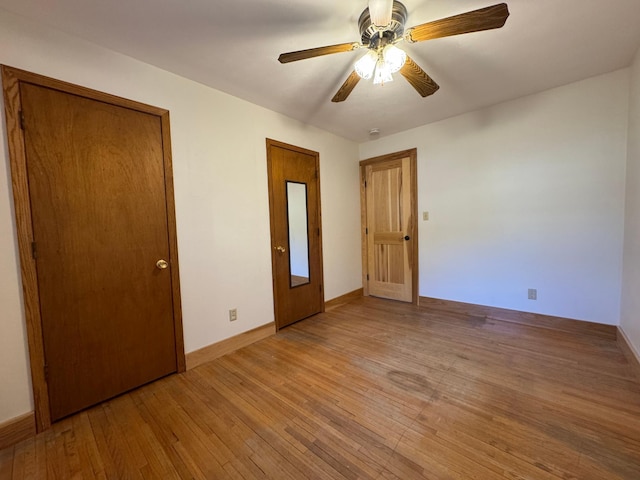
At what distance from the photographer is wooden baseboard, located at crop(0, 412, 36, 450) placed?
1434 mm

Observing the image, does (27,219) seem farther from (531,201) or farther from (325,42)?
(531,201)

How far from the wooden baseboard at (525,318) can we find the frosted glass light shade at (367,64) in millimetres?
2947

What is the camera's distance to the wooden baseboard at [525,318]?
2475 mm

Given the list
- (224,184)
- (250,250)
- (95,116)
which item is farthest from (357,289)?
(95,116)

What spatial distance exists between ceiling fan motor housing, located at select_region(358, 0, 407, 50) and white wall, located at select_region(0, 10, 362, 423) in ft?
4.85

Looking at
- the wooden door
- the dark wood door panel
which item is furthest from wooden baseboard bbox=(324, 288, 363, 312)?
the dark wood door panel

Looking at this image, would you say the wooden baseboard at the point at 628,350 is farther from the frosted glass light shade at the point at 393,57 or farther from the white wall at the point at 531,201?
the frosted glass light shade at the point at 393,57

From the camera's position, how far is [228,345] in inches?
96.6

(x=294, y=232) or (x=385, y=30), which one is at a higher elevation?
(x=385, y=30)

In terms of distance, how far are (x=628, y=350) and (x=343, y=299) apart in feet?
9.15

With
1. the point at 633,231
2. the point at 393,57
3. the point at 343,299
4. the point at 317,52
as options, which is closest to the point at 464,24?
the point at 393,57

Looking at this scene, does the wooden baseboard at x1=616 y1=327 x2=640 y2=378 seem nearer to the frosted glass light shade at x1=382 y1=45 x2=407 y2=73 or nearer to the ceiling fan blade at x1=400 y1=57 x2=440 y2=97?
the ceiling fan blade at x1=400 y1=57 x2=440 y2=97

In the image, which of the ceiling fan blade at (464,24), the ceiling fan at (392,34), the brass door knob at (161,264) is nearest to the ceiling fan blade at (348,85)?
the ceiling fan at (392,34)

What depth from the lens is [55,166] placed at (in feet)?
5.23
